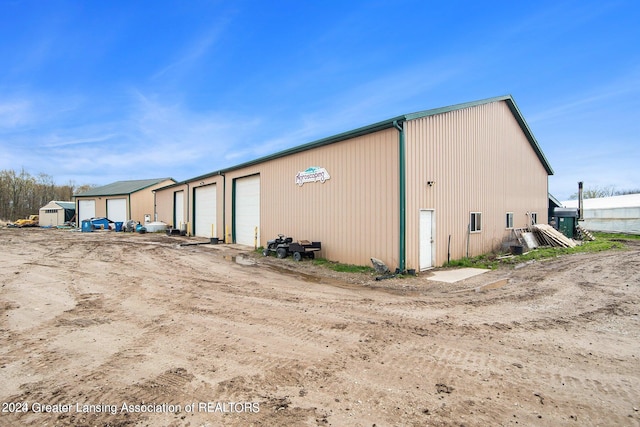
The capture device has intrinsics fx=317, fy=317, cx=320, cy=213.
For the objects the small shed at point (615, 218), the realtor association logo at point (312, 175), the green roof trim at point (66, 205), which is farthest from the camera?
the green roof trim at point (66, 205)

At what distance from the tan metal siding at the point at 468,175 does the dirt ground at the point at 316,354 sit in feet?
12.3

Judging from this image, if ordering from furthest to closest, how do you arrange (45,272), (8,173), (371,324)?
(8,173)
(45,272)
(371,324)

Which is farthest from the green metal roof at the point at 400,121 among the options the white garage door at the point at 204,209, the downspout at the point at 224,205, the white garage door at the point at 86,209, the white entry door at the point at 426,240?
the white garage door at the point at 86,209

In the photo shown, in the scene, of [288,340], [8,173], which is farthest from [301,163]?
[8,173]

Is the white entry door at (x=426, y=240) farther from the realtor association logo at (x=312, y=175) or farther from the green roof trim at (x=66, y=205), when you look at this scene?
the green roof trim at (x=66, y=205)

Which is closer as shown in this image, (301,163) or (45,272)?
(45,272)

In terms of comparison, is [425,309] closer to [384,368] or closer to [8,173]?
[384,368]

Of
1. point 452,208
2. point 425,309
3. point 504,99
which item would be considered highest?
point 504,99

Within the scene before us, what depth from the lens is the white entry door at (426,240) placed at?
1092 cm

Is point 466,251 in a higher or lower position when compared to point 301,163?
lower

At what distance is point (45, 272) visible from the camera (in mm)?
9695

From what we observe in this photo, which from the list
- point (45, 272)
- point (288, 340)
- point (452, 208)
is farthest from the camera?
point (452, 208)

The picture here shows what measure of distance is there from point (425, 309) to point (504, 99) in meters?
13.8

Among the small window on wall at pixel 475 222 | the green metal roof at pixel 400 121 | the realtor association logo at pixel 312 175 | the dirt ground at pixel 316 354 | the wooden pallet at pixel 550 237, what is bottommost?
the dirt ground at pixel 316 354
